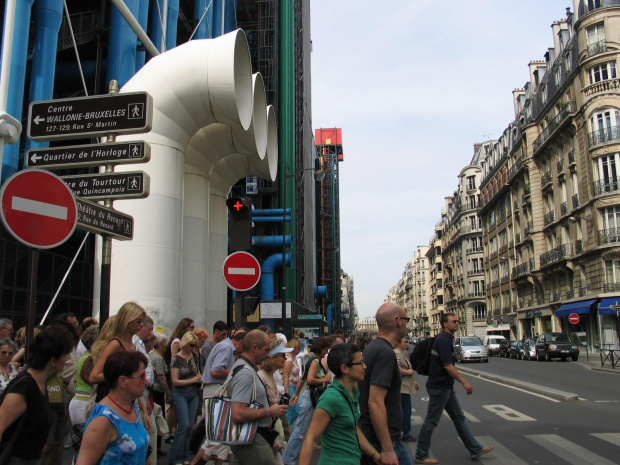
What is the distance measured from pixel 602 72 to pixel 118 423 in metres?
42.5

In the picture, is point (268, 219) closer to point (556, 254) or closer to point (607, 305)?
point (607, 305)

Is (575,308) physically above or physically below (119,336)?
above

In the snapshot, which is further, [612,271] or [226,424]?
[612,271]

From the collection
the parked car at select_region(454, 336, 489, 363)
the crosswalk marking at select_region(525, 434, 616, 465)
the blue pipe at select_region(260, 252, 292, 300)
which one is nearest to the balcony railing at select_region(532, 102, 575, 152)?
the parked car at select_region(454, 336, 489, 363)

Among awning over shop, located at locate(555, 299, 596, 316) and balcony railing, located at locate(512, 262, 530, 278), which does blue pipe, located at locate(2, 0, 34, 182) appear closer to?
awning over shop, located at locate(555, 299, 596, 316)

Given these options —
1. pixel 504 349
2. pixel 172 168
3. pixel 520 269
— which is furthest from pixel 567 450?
pixel 520 269

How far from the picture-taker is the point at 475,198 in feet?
269

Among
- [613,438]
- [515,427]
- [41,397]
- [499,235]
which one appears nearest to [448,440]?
[515,427]

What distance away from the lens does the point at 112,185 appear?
6762 mm

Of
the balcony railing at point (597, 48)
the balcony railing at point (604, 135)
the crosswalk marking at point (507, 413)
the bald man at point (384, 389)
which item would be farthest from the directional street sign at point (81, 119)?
the balcony railing at point (597, 48)

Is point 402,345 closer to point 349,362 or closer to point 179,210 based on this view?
point 349,362

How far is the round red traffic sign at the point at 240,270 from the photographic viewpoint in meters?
8.77

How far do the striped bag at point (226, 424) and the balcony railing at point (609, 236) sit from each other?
37991 millimetres

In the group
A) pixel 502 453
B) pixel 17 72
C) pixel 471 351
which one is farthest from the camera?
pixel 471 351
